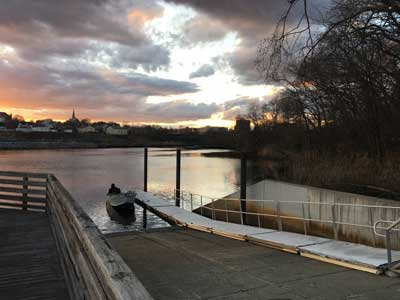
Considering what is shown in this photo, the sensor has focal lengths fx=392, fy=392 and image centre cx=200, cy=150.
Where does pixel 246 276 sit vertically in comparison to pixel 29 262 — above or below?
below

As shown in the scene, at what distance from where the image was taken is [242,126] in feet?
311

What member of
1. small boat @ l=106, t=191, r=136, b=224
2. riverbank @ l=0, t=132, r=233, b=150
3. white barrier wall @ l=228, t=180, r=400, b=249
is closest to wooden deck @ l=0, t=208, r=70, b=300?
white barrier wall @ l=228, t=180, r=400, b=249

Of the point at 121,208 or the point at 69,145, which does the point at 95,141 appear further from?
the point at 121,208

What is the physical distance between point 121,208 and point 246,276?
18.4 meters

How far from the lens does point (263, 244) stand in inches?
352

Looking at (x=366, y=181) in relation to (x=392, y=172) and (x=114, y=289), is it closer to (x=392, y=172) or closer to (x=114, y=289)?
(x=392, y=172)

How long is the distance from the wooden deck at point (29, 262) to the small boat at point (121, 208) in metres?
13.8

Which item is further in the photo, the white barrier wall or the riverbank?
the riverbank

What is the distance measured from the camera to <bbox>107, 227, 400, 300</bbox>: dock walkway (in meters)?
5.23

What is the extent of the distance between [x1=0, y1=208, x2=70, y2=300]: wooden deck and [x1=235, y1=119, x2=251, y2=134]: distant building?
8456 cm

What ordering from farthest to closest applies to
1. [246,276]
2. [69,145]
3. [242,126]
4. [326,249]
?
[69,145] → [242,126] → [326,249] → [246,276]

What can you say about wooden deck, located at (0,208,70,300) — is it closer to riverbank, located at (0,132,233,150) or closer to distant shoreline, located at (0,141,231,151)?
riverbank, located at (0,132,233,150)

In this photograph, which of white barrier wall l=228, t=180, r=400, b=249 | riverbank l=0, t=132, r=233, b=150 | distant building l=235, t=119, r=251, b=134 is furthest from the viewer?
riverbank l=0, t=132, r=233, b=150

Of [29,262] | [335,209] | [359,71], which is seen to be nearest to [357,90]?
[359,71]
